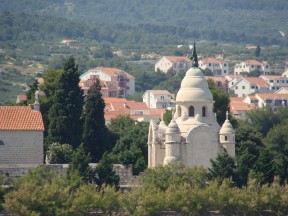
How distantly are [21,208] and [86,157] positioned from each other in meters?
7.56

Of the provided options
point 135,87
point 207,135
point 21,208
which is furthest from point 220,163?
point 135,87

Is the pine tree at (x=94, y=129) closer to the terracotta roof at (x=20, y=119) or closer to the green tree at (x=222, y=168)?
the terracotta roof at (x=20, y=119)

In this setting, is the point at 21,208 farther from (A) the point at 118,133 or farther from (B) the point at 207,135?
(A) the point at 118,133

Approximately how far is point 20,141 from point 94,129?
642 cm

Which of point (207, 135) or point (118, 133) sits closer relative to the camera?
point (207, 135)

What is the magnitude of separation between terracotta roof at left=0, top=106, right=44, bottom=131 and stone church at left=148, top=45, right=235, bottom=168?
583cm

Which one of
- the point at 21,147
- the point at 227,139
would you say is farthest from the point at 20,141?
the point at 227,139

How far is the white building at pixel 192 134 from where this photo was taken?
69.6m

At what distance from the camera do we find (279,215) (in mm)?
67812

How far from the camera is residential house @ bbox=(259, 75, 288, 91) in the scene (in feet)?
613

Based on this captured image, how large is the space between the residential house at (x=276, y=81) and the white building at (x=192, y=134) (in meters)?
114

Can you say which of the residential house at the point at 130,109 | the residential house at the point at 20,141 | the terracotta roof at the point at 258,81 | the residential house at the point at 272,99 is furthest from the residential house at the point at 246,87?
the residential house at the point at 20,141

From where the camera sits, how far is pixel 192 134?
2756 inches

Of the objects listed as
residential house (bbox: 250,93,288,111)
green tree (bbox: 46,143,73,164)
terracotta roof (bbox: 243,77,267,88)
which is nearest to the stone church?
green tree (bbox: 46,143,73,164)
